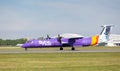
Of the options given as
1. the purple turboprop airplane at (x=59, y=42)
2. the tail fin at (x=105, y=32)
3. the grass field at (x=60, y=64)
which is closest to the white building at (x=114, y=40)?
the tail fin at (x=105, y=32)

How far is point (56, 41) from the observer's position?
235 feet

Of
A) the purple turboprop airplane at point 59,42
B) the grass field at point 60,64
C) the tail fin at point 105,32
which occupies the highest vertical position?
the tail fin at point 105,32

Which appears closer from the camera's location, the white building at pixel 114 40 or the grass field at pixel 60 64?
the grass field at pixel 60 64

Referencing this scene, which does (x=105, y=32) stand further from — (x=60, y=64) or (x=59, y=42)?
(x=60, y=64)

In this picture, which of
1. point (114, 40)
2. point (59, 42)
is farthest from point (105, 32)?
point (114, 40)

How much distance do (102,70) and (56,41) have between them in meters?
49.3

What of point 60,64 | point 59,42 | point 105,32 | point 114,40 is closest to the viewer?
point 60,64

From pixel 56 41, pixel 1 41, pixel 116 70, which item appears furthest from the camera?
pixel 1 41

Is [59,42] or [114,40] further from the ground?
[114,40]

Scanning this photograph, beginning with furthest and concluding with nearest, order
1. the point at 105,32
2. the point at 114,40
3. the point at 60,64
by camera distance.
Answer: the point at 114,40 → the point at 105,32 → the point at 60,64

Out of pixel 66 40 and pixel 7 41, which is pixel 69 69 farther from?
pixel 7 41

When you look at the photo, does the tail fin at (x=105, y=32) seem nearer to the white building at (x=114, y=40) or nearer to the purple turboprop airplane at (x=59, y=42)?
the purple turboprop airplane at (x=59, y=42)

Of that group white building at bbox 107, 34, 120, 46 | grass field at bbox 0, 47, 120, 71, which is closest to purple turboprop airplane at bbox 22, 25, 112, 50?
grass field at bbox 0, 47, 120, 71

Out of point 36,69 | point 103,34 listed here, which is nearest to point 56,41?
point 103,34
